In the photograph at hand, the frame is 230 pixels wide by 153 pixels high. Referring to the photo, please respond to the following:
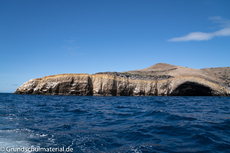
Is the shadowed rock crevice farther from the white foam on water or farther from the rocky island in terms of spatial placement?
the white foam on water

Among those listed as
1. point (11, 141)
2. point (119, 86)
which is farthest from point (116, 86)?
point (11, 141)

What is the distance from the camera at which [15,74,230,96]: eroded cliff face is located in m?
39.8

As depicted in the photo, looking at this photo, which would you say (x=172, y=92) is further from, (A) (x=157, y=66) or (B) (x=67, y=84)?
(A) (x=157, y=66)

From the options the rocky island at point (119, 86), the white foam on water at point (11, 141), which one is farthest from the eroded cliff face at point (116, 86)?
the white foam on water at point (11, 141)

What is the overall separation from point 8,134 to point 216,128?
827 cm

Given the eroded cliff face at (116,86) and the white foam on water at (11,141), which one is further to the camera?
the eroded cliff face at (116,86)

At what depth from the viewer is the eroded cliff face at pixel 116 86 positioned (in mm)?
39812

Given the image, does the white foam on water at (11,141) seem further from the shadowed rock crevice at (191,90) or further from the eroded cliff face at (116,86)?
the shadowed rock crevice at (191,90)

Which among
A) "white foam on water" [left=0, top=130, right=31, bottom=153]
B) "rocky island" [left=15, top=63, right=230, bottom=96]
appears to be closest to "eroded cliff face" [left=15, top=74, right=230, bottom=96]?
"rocky island" [left=15, top=63, right=230, bottom=96]

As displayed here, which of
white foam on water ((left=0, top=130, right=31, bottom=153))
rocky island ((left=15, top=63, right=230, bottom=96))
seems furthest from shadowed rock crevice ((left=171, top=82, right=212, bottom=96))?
white foam on water ((left=0, top=130, right=31, bottom=153))

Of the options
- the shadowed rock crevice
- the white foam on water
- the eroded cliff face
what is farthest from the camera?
the shadowed rock crevice

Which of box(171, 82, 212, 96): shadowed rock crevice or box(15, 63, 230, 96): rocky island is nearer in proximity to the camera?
box(15, 63, 230, 96): rocky island

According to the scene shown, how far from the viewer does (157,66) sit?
10094 centimetres

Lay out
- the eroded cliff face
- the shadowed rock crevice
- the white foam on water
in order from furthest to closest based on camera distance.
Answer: the shadowed rock crevice
the eroded cliff face
the white foam on water
